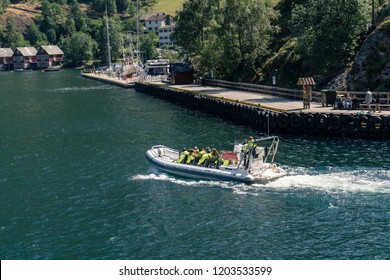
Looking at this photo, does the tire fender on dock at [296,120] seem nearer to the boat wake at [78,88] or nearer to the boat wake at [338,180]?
the boat wake at [338,180]

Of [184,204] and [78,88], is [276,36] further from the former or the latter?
[184,204]

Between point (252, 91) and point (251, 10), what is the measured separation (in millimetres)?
13182

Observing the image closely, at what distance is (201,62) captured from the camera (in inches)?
3959

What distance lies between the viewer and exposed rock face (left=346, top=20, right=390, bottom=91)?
65062mm

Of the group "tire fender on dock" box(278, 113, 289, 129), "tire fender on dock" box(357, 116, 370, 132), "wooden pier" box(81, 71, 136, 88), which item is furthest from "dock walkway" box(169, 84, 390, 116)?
"wooden pier" box(81, 71, 136, 88)

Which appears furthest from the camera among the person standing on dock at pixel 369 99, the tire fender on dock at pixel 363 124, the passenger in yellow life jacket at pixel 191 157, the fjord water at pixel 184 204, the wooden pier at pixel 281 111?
the person standing on dock at pixel 369 99

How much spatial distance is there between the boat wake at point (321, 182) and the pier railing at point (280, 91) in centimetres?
1930

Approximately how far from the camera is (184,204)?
3816cm

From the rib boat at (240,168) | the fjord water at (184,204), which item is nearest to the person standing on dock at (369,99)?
the fjord water at (184,204)

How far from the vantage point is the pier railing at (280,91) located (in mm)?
60628

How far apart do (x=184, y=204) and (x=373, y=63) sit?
39.1 metres

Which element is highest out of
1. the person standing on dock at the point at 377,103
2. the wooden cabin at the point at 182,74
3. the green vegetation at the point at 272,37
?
the green vegetation at the point at 272,37

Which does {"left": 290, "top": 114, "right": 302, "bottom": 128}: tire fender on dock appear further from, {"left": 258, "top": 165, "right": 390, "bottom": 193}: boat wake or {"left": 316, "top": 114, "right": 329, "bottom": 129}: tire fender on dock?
{"left": 258, "top": 165, "right": 390, "bottom": 193}: boat wake
